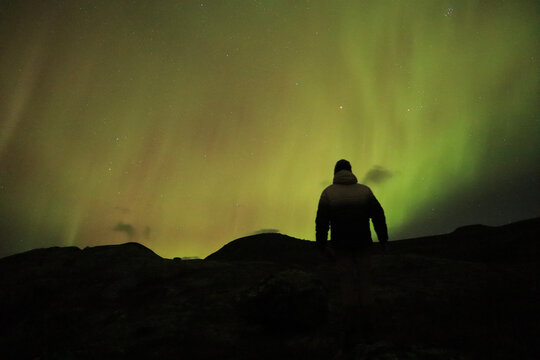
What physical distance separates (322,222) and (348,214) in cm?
53

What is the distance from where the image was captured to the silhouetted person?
5.91m

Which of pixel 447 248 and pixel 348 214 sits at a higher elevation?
pixel 447 248

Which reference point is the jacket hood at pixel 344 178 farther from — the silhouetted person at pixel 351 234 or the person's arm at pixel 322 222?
the person's arm at pixel 322 222

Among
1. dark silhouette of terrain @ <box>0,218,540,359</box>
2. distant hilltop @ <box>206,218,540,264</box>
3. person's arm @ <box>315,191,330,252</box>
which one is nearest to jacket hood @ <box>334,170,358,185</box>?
person's arm @ <box>315,191,330,252</box>

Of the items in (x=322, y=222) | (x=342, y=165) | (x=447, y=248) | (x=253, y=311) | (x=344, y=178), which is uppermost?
(x=447, y=248)

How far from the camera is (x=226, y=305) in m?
11.2

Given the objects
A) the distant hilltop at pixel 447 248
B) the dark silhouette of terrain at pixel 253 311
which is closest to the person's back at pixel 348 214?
the dark silhouette of terrain at pixel 253 311

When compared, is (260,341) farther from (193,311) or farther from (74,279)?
(74,279)

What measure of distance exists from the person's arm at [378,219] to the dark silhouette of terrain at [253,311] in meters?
2.00

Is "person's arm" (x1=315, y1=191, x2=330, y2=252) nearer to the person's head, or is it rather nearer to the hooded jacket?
the hooded jacket

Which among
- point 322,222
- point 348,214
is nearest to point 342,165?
point 348,214

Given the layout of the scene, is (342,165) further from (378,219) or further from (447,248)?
(447,248)

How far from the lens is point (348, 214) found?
6254 millimetres

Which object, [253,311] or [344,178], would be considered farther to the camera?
[253,311]
